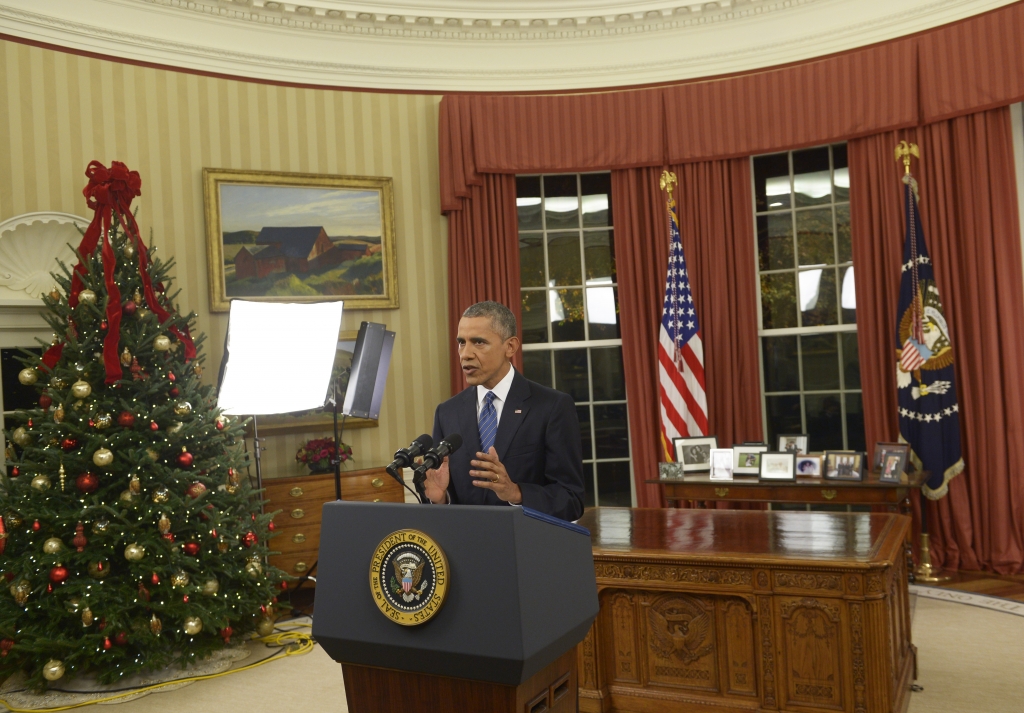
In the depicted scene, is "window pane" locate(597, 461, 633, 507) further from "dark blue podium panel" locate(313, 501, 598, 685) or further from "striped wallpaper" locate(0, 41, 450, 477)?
"dark blue podium panel" locate(313, 501, 598, 685)

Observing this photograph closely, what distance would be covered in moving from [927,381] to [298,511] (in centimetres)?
446

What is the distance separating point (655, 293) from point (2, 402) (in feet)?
16.2

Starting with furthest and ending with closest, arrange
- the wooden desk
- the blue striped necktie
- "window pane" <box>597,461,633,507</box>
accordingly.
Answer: "window pane" <box>597,461,633,507</box>
the wooden desk
the blue striped necktie

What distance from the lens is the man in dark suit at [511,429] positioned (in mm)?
2508

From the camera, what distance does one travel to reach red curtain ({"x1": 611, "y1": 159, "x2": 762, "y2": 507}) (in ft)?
22.9

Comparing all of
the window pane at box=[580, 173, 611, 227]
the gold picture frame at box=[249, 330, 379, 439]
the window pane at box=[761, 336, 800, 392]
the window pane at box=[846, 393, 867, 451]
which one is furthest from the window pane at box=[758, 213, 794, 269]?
the gold picture frame at box=[249, 330, 379, 439]

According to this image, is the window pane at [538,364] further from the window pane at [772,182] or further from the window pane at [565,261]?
the window pane at [772,182]

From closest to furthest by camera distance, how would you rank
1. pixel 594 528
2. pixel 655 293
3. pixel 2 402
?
pixel 594 528 → pixel 2 402 → pixel 655 293

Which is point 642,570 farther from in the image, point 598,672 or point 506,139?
point 506,139

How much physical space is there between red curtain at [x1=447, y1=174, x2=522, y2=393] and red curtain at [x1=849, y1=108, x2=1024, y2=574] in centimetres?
289

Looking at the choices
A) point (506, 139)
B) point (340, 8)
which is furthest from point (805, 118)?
point (340, 8)

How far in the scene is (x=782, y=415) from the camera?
7082mm

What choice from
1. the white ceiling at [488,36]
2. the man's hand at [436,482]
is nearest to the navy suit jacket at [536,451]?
the man's hand at [436,482]

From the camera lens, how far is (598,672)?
12.3ft
